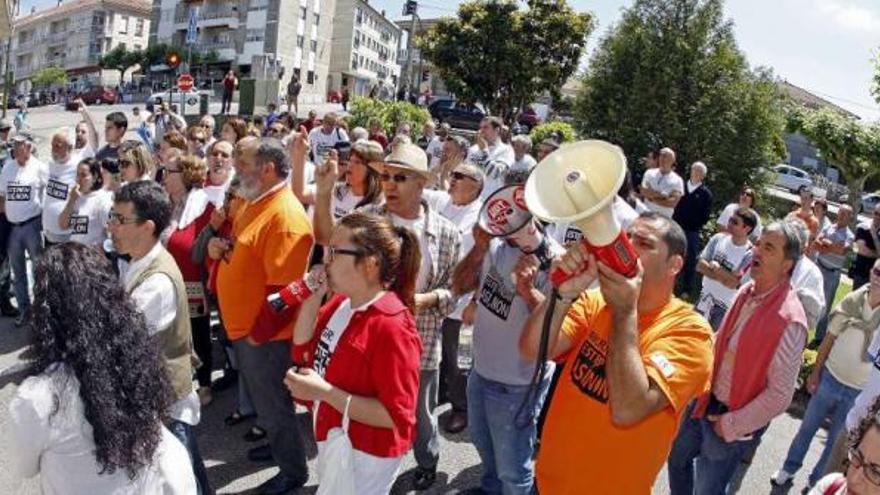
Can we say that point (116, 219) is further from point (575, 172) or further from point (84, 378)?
point (575, 172)

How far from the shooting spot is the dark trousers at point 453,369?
195 inches

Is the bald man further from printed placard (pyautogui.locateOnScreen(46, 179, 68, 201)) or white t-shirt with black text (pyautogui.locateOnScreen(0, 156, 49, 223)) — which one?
white t-shirt with black text (pyautogui.locateOnScreen(0, 156, 49, 223))

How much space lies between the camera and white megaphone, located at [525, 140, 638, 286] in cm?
187

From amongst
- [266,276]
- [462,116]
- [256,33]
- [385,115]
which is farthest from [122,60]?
[266,276]

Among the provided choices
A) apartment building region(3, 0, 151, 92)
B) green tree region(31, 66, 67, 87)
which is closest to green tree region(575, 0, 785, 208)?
apartment building region(3, 0, 151, 92)

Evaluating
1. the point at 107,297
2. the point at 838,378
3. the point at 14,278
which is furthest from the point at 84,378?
the point at 14,278

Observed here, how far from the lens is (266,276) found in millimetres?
3732

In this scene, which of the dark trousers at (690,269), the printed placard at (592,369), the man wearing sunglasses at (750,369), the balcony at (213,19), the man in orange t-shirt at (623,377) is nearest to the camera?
the man in orange t-shirt at (623,377)

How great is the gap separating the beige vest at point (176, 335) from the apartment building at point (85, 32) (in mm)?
72492

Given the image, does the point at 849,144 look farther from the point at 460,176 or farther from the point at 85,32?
the point at 85,32

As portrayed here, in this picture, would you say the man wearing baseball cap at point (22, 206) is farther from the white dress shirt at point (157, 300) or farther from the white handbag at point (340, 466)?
the white handbag at point (340, 466)

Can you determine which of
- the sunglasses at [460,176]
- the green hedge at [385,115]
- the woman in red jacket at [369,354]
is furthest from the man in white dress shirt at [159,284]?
the green hedge at [385,115]

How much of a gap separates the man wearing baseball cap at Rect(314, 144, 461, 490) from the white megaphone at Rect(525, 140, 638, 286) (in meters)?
1.64

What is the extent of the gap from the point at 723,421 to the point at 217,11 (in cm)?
6295
